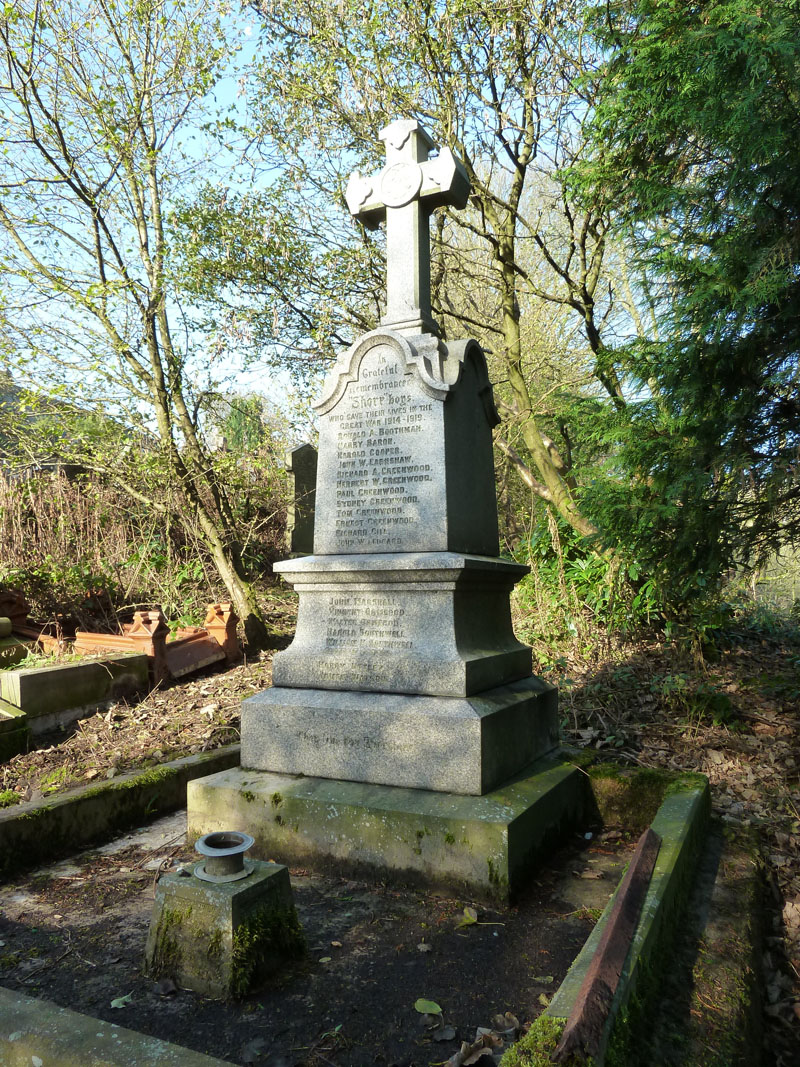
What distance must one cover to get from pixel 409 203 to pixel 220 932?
4.04 m

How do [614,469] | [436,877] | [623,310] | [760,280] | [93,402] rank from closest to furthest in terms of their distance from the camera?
[436,877], [760,280], [614,469], [93,402], [623,310]

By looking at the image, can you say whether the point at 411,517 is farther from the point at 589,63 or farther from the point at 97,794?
the point at 589,63

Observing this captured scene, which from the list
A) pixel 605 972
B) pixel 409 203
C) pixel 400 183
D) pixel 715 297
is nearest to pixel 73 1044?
pixel 605 972

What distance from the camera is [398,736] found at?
365 centimetres

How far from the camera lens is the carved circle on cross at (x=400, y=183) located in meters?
4.53

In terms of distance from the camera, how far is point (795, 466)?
463cm

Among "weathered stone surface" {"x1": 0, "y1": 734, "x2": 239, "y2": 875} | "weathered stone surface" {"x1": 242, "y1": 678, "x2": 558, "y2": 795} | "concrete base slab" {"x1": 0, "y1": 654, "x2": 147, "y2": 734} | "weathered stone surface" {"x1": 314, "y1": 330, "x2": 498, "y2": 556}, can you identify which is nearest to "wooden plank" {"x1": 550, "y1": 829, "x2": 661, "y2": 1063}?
"weathered stone surface" {"x1": 242, "y1": 678, "x2": 558, "y2": 795}

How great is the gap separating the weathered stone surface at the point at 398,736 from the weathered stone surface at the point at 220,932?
1131 millimetres

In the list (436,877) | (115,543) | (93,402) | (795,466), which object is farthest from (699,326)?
(115,543)

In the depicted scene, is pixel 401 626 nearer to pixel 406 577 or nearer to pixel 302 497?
pixel 406 577

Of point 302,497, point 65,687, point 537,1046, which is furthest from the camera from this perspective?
point 302,497

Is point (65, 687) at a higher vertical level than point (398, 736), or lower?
lower

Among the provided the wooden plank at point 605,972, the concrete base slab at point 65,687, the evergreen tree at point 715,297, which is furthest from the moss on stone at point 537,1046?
the concrete base slab at point 65,687

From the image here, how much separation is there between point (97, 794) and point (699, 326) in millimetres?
4837
